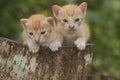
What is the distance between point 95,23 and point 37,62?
318cm

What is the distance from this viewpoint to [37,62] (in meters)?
6.18

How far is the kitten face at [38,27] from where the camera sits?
6598 mm

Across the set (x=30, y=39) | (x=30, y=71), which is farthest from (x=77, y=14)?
(x=30, y=71)

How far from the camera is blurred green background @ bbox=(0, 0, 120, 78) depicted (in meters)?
9.11

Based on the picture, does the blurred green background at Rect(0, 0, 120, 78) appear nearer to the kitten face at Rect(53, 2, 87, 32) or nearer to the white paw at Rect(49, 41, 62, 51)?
the kitten face at Rect(53, 2, 87, 32)

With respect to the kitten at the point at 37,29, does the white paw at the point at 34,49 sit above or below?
above

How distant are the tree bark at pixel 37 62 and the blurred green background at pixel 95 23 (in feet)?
8.85

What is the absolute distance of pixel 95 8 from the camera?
9445mm

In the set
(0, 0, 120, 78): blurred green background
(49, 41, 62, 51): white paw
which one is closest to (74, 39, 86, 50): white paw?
(49, 41, 62, 51): white paw

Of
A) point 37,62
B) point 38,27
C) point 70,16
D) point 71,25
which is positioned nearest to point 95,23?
point 70,16

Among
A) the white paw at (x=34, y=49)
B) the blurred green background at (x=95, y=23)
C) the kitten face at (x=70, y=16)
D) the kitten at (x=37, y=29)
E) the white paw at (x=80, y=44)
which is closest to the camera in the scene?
the white paw at (x=34, y=49)

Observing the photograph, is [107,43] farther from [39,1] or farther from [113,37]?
[39,1]

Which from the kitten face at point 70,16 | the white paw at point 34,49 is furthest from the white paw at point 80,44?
the white paw at point 34,49

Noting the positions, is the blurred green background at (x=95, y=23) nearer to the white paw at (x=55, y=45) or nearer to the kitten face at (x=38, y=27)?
the kitten face at (x=38, y=27)
